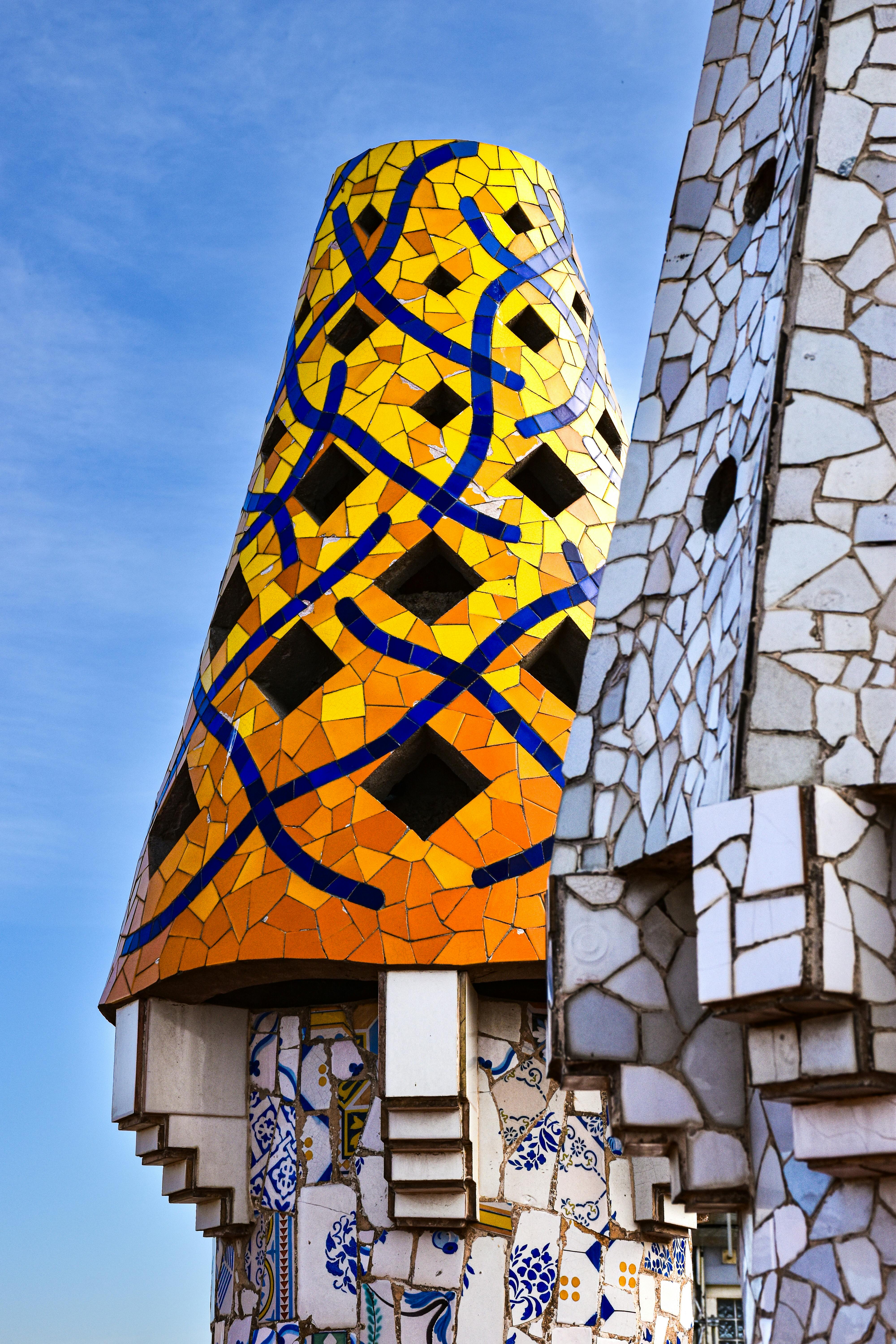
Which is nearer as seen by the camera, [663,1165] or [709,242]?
[709,242]

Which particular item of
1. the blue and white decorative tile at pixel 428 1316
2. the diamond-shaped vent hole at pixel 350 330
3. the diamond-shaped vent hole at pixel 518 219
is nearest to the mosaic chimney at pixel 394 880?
the blue and white decorative tile at pixel 428 1316

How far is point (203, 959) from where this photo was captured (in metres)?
7.39

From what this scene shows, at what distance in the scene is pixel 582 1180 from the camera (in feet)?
24.0

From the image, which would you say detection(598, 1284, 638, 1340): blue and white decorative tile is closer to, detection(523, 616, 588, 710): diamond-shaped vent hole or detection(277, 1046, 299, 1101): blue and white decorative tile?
detection(277, 1046, 299, 1101): blue and white decorative tile

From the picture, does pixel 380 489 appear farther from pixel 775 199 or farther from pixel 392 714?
pixel 775 199

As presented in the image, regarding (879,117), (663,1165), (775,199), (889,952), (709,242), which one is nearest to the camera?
(889,952)

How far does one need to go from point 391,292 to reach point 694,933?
Result: 4876 mm

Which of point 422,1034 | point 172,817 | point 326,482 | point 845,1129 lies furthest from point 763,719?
point 326,482

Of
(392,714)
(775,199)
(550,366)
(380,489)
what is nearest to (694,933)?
(775,199)

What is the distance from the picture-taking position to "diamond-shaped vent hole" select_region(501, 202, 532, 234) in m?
9.31

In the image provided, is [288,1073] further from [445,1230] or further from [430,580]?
[430,580]

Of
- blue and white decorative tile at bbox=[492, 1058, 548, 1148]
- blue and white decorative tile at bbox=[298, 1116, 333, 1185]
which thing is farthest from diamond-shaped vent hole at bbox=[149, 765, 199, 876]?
blue and white decorative tile at bbox=[492, 1058, 548, 1148]

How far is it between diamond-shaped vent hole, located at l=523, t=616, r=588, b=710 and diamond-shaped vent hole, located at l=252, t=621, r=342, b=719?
92cm

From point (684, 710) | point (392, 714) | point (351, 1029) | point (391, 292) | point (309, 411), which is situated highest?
point (391, 292)
